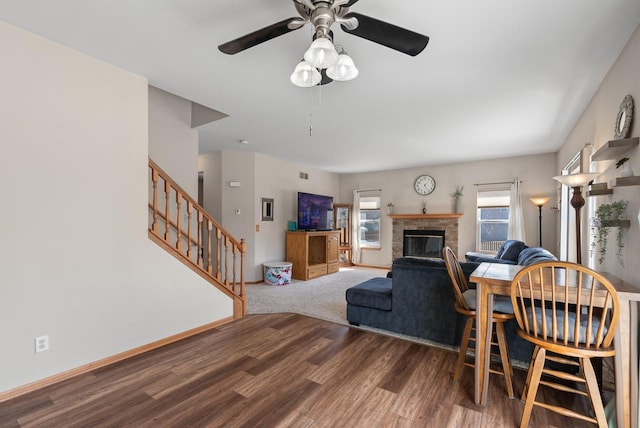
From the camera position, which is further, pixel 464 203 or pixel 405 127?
pixel 464 203

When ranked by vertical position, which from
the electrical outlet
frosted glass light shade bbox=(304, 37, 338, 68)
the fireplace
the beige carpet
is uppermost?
frosted glass light shade bbox=(304, 37, 338, 68)

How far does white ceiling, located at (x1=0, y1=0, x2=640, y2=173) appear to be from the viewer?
1.83m

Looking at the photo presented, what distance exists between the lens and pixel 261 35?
162 cm

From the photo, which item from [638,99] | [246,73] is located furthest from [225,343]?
[638,99]

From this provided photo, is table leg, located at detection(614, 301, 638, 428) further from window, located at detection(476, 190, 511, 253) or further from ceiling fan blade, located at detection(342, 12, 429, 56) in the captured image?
window, located at detection(476, 190, 511, 253)

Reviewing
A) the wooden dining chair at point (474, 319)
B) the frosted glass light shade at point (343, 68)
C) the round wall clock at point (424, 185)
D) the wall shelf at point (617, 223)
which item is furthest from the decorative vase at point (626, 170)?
the round wall clock at point (424, 185)

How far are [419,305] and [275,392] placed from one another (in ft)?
5.39

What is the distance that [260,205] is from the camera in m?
5.82

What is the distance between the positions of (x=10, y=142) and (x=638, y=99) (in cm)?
425

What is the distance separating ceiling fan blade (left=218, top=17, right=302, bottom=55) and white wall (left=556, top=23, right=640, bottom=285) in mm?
2286

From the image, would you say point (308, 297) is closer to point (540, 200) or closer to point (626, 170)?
point (626, 170)

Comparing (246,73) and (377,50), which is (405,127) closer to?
(377,50)

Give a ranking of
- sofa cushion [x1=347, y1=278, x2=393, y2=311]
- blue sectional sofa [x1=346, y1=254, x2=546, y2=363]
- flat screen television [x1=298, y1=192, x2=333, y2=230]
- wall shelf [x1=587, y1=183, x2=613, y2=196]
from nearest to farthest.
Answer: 1. wall shelf [x1=587, y1=183, x2=613, y2=196]
2. blue sectional sofa [x1=346, y1=254, x2=546, y2=363]
3. sofa cushion [x1=347, y1=278, x2=393, y2=311]
4. flat screen television [x1=298, y1=192, x2=333, y2=230]

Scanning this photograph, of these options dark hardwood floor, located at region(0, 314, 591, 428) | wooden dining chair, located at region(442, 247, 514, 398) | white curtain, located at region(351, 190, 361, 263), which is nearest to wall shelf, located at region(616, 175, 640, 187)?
wooden dining chair, located at region(442, 247, 514, 398)
